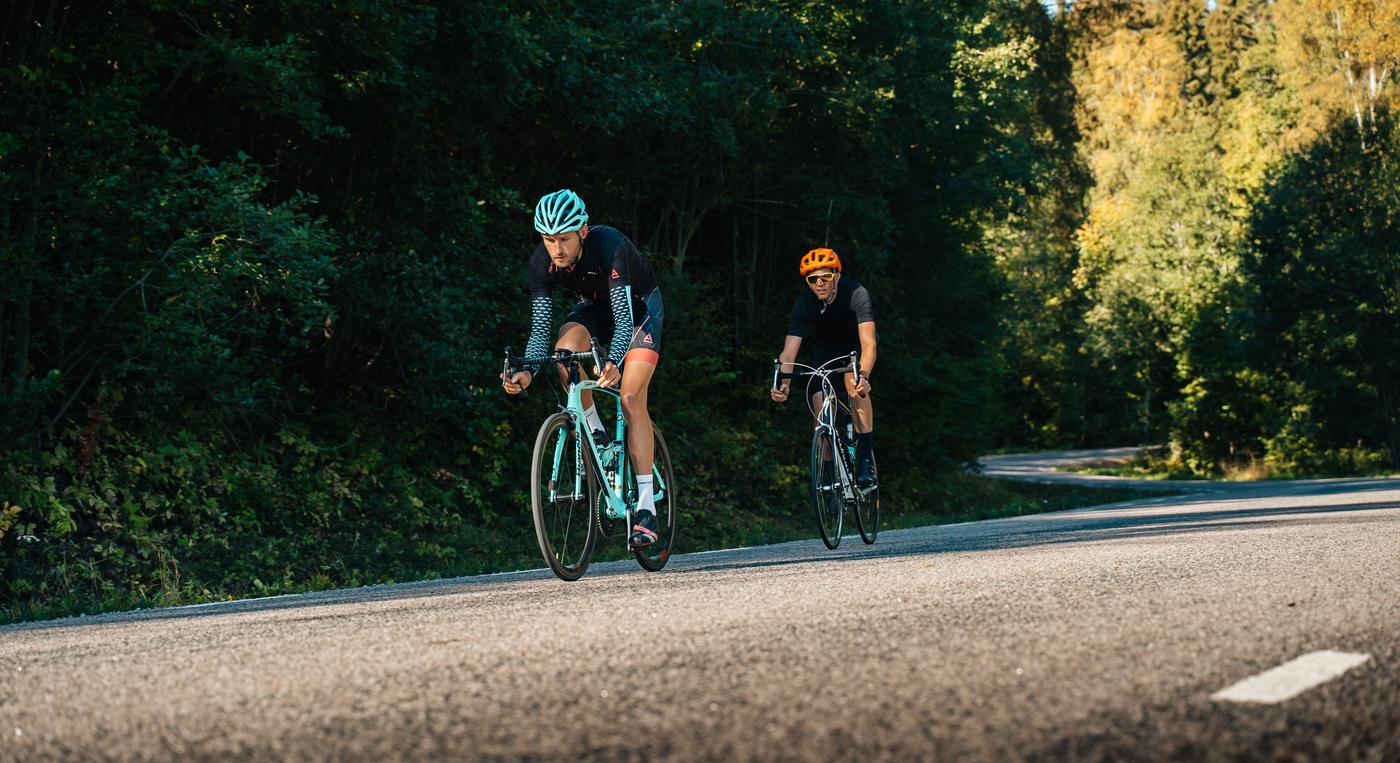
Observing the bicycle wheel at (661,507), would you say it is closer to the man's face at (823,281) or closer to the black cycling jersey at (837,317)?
the black cycling jersey at (837,317)

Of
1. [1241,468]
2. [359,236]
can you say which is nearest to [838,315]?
[359,236]

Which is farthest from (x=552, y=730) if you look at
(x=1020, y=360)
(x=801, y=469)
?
(x=1020, y=360)

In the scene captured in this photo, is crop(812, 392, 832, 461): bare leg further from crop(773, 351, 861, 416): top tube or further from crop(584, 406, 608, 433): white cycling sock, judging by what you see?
crop(584, 406, 608, 433): white cycling sock

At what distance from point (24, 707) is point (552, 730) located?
1.72 meters

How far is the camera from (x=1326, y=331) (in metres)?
40.4

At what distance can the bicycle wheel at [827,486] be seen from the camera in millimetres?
10906

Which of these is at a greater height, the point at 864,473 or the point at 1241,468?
the point at 864,473

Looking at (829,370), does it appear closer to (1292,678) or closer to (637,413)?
(637,413)

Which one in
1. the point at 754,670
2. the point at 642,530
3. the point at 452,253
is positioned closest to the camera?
the point at 754,670

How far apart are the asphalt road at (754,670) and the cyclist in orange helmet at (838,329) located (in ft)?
10.9

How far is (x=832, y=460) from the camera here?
11.1 m

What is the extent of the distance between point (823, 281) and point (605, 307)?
2630 mm

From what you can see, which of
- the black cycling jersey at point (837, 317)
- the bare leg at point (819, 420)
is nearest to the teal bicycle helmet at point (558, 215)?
the black cycling jersey at point (837, 317)

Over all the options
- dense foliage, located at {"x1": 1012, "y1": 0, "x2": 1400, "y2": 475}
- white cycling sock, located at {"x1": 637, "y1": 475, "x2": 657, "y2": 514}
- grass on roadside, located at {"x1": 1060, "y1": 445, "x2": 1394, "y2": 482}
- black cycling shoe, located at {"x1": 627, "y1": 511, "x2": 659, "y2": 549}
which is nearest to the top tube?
white cycling sock, located at {"x1": 637, "y1": 475, "x2": 657, "y2": 514}
